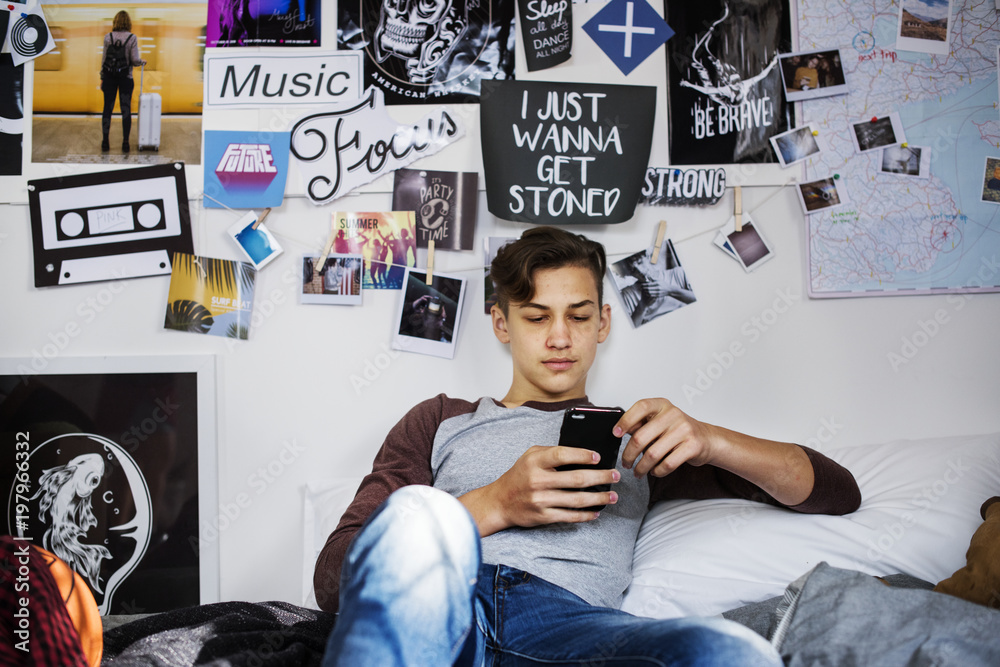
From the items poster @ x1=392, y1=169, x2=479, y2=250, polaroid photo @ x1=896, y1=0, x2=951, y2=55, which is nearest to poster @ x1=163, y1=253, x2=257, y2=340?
poster @ x1=392, y1=169, x2=479, y2=250

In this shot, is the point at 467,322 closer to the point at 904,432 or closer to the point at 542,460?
the point at 542,460

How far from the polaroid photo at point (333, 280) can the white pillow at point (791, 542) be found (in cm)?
64

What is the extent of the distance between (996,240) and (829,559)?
0.73 metres

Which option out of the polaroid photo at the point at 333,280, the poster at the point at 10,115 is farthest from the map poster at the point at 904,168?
the poster at the point at 10,115

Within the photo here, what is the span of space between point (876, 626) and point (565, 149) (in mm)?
861

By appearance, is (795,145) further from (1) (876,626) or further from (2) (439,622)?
(2) (439,622)

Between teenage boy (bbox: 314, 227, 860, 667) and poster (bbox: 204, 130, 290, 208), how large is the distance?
443mm

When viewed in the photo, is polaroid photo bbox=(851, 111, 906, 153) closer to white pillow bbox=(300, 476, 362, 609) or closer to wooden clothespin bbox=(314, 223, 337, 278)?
wooden clothespin bbox=(314, 223, 337, 278)

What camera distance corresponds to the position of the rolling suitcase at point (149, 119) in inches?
47.8

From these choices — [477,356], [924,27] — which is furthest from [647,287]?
[924,27]

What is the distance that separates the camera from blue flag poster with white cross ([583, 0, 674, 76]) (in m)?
1.24

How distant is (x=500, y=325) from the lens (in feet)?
3.71

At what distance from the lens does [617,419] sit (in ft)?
2.65

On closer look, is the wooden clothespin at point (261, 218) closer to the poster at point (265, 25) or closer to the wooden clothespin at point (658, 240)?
the poster at point (265, 25)
